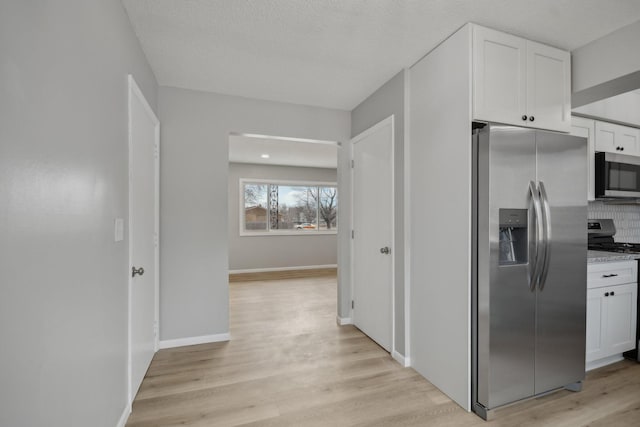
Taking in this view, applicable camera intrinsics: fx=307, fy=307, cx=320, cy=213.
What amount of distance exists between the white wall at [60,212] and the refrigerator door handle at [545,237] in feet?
8.44

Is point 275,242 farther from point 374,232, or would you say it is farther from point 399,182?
point 399,182

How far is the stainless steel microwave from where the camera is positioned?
114 inches

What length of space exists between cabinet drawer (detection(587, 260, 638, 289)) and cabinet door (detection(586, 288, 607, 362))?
7cm

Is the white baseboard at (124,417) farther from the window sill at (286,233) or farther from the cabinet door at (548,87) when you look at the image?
the window sill at (286,233)

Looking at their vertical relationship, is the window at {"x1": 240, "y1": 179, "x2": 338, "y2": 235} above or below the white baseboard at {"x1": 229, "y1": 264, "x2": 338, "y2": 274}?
above

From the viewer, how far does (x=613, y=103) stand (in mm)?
2869

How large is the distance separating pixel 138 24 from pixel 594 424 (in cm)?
384

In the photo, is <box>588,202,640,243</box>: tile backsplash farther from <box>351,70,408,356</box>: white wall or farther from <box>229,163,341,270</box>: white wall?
<box>229,163,341,270</box>: white wall

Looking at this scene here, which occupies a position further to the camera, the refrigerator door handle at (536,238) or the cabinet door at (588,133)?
the cabinet door at (588,133)

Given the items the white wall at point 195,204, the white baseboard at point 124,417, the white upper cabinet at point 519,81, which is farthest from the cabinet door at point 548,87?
the white baseboard at point 124,417

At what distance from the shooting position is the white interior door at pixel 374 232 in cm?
288

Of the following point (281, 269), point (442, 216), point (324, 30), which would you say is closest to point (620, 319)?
point (442, 216)

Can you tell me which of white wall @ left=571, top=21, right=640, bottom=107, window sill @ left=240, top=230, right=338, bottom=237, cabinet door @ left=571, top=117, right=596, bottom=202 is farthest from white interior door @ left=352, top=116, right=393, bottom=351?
window sill @ left=240, top=230, right=338, bottom=237

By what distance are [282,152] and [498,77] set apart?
4143 mm
